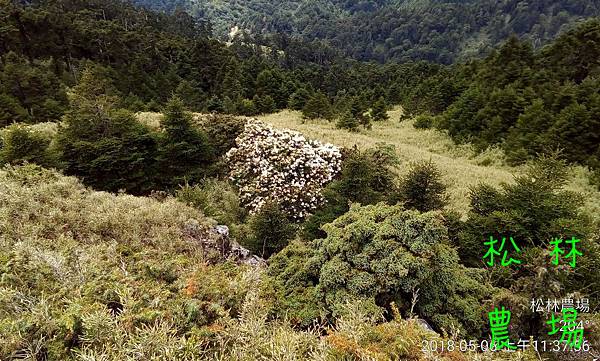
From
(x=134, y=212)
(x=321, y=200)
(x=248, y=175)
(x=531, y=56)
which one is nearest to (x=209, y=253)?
(x=134, y=212)

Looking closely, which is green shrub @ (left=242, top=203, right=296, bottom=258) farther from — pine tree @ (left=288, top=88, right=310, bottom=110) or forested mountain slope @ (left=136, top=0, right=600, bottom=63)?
forested mountain slope @ (left=136, top=0, right=600, bottom=63)

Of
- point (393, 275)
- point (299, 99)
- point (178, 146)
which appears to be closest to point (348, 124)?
point (299, 99)

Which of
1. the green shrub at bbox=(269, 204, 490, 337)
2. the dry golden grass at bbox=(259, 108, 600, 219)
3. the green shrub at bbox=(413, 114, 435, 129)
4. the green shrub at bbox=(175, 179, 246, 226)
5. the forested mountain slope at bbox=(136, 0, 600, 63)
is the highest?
the forested mountain slope at bbox=(136, 0, 600, 63)

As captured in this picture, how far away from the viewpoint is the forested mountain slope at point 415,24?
133125 millimetres

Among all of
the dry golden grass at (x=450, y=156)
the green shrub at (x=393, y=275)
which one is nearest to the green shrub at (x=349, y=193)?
the dry golden grass at (x=450, y=156)

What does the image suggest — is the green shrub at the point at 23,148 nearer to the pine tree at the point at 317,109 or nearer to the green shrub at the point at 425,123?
the pine tree at the point at 317,109

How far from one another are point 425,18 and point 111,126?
171 meters

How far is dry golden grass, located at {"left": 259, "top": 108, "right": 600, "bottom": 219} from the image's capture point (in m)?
14.9

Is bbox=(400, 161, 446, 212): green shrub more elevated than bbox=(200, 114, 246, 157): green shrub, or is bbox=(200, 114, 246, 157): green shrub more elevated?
bbox=(400, 161, 446, 212): green shrub

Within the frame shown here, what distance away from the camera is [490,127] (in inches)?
853

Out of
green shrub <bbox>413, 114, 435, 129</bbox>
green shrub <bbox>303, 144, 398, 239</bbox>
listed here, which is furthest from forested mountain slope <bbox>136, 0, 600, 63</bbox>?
green shrub <bbox>303, 144, 398, 239</bbox>

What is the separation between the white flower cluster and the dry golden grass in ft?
7.42

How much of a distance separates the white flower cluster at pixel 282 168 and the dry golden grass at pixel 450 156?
7.42 ft

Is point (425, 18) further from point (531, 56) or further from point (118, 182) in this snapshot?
point (118, 182)
